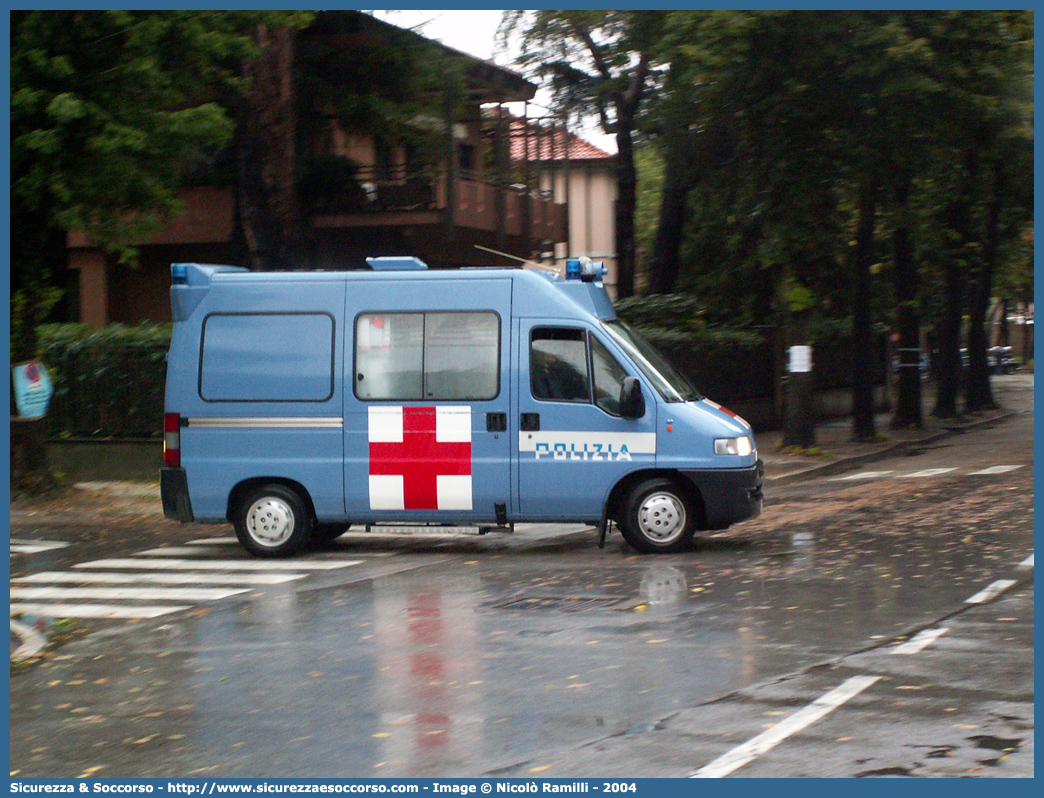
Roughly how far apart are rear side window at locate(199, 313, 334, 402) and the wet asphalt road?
1597mm

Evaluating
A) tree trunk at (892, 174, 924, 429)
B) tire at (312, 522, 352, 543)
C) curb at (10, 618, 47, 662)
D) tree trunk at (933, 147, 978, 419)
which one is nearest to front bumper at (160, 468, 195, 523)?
tire at (312, 522, 352, 543)

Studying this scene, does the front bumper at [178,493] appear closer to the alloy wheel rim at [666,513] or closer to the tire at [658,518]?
the tire at [658,518]

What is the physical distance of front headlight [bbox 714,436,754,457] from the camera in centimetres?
1226

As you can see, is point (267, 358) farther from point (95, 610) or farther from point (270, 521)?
point (95, 610)

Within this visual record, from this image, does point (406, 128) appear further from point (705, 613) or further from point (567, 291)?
point (705, 613)

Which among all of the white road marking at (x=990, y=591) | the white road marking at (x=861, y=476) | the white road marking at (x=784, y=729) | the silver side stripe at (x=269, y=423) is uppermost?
the silver side stripe at (x=269, y=423)

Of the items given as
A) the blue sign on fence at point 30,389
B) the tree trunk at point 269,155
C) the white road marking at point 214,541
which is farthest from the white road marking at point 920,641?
the tree trunk at point 269,155

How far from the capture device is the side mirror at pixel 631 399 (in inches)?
478

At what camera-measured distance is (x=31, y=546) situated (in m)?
14.2

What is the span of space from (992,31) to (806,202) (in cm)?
413

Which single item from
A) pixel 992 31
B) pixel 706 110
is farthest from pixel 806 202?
pixel 992 31

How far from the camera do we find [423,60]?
1045 inches

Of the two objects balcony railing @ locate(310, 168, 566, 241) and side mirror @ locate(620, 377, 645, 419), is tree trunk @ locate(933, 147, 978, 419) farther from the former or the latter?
side mirror @ locate(620, 377, 645, 419)

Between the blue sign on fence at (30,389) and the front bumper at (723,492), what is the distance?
31.1ft
